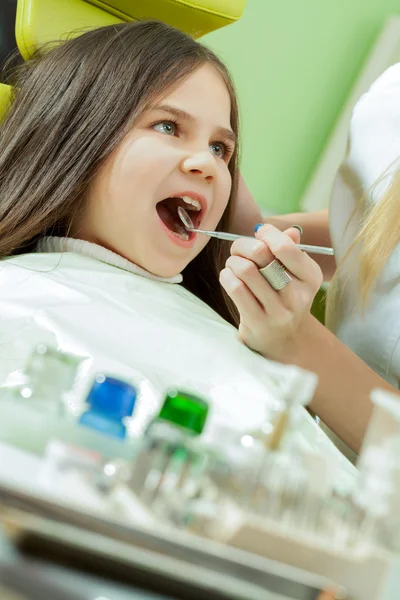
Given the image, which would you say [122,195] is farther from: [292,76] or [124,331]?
[292,76]

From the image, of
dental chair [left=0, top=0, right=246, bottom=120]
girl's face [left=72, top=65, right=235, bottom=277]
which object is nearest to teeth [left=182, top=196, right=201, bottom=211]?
girl's face [left=72, top=65, right=235, bottom=277]

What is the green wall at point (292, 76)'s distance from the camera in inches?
78.0

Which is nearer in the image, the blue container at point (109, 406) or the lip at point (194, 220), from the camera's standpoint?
the blue container at point (109, 406)

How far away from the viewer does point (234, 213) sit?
117cm

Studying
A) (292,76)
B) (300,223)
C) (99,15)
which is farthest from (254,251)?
(292,76)

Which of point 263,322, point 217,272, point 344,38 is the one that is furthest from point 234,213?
point 344,38

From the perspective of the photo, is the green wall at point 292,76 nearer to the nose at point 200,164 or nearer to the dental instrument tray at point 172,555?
the nose at point 200,164

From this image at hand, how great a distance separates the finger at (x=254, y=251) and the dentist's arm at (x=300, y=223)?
19.6 inches

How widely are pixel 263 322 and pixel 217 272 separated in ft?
1.16

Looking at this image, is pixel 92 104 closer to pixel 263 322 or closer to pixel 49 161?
pixel 49 161

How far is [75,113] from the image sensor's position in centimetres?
94

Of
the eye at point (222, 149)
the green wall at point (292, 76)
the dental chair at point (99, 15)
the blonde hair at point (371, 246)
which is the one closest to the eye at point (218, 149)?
the eye at point (222, 149)

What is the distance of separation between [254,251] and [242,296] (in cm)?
7

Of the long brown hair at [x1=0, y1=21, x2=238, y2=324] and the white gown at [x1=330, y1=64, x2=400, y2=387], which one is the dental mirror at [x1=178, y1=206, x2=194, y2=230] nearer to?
the long brown hair at [x1=0, y1=21, x2=238, y2=324]
